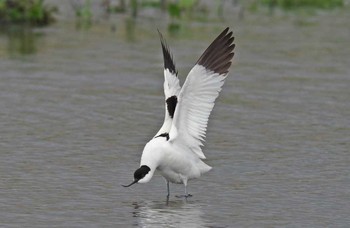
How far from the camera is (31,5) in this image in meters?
20.6

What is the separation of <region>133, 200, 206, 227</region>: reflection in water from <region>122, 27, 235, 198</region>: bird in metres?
0.35

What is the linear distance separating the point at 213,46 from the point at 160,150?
119 cm

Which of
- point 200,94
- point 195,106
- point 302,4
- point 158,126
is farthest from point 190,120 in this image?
point 302,4

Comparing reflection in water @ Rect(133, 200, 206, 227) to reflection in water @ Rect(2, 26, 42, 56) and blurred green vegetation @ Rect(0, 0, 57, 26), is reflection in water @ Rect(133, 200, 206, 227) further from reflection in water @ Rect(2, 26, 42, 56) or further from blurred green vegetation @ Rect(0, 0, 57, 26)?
blurred green vegetation @ Rect(0, 0, 57, 26)

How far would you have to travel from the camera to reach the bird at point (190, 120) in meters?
10.2

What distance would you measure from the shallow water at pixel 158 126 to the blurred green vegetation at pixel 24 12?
0.42 metres

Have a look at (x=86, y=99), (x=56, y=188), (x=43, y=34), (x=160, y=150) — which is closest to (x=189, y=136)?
(x=160, y=150)

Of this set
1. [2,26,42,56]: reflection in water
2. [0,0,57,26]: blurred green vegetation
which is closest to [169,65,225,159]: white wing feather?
[2,26,42,56]: reflection in water

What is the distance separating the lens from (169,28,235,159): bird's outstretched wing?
33.7ft

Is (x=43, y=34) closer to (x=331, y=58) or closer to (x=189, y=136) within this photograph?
(x=331, y=58)

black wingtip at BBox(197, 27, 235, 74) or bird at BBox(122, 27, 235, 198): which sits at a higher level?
black wingtip at BBox(197, 27, 235, 74)

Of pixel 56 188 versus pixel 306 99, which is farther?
pixel 306 99

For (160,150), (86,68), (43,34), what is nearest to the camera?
(160,150)

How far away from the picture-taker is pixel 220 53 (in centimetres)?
1055
